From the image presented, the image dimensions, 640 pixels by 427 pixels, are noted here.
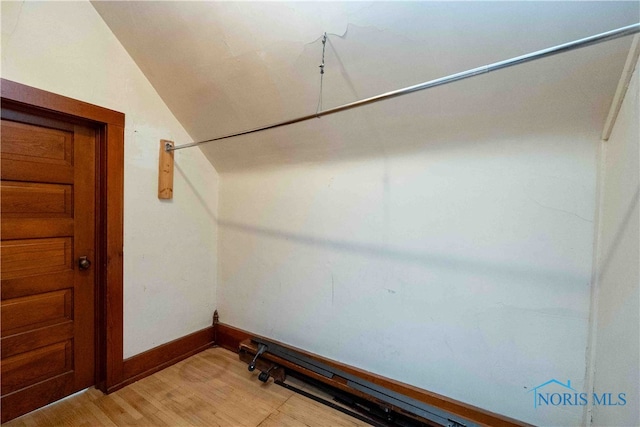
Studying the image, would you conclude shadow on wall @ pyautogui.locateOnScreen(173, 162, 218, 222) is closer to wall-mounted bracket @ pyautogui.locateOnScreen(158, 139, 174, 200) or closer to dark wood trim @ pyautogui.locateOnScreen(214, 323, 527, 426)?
wall-mounted bracket @ pyautogui.locateOnScreen(158, 139, 174, 200)

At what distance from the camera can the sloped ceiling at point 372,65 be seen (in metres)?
1.07

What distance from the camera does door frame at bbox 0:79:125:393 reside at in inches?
70.0

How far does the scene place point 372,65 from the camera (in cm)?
137

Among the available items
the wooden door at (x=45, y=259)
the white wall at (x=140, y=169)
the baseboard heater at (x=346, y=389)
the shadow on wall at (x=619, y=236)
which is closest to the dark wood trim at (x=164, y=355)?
the white wall at (x=140, y=169)

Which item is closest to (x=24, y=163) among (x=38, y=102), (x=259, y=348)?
(x=38, y=102)

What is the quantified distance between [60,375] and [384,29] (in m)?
2.83

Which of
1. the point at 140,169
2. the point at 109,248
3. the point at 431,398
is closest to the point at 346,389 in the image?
the point at 431,398

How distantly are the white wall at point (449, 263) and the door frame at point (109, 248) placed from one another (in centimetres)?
107

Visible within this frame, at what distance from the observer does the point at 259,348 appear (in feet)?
6.75

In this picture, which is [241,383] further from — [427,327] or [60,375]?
[427,327]

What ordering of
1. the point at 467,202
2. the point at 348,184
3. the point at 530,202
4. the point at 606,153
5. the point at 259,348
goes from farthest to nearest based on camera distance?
the point at 259,348
the point at 348,184
the point at 467,202
the point at 530,202
the point at 606,153

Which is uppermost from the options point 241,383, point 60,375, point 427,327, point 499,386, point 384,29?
point 384,29

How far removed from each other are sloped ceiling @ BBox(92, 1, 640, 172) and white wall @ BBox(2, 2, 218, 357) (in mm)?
178

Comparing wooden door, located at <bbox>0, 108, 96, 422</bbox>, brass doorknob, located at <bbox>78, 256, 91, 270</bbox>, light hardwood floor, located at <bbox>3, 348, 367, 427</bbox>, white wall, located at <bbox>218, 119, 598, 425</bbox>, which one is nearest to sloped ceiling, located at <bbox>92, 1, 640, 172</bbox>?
white wall, located at <bbox>218, 119, 598, 425</bbox>
